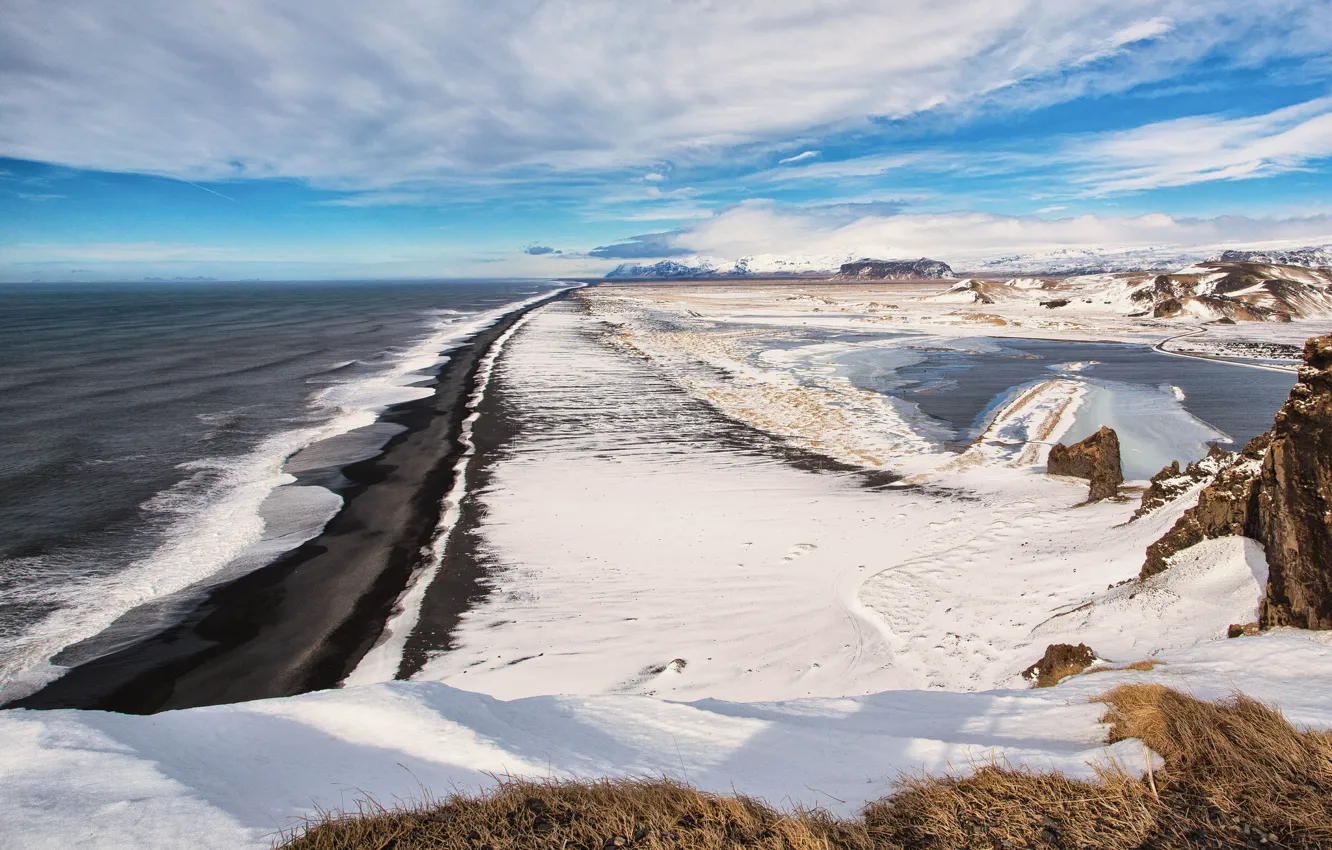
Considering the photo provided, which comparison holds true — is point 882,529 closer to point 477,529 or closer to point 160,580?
point 477,529

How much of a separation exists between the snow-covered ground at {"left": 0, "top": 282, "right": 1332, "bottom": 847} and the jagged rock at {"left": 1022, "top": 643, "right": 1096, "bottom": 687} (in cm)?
29

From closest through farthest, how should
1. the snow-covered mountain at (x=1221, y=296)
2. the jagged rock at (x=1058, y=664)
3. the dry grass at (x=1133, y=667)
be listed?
1. the dry grass at (x=1133, y=667)
2. the jagged rock at (x=1058, y=664)
3. the snow-covered mountain at (x=1221, y=296)

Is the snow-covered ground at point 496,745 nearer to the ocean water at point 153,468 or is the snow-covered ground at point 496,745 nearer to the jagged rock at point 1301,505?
the jagged rock at point 1301,505

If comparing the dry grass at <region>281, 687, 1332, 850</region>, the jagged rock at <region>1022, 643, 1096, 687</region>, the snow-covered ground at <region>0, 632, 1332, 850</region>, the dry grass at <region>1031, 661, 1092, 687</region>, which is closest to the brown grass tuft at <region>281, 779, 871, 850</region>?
the dry grass at <region>281, 687, 1332, 850</region>

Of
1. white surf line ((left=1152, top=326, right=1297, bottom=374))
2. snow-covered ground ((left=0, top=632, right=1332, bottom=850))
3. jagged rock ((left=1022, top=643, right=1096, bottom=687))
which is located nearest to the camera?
snow-covered ground ((left=0, top=632, right=1332, bottom=850))

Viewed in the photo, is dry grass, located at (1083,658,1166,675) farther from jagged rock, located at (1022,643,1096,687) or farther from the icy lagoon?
the icy lagoon

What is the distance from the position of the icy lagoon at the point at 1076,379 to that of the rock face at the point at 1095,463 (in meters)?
1.83

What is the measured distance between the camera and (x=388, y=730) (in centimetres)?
502

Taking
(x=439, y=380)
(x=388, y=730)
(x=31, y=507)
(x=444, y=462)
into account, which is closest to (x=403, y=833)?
(x=388, y=730)

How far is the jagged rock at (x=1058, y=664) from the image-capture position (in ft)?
22.2

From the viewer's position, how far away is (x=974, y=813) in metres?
3.53

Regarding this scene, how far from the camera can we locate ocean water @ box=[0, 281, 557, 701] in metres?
11.1

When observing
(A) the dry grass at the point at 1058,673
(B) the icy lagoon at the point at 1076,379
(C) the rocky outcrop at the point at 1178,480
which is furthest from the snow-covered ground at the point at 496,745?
(B) the icy lagoon at the point at 1076,379

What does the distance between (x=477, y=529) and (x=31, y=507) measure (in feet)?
35.8
